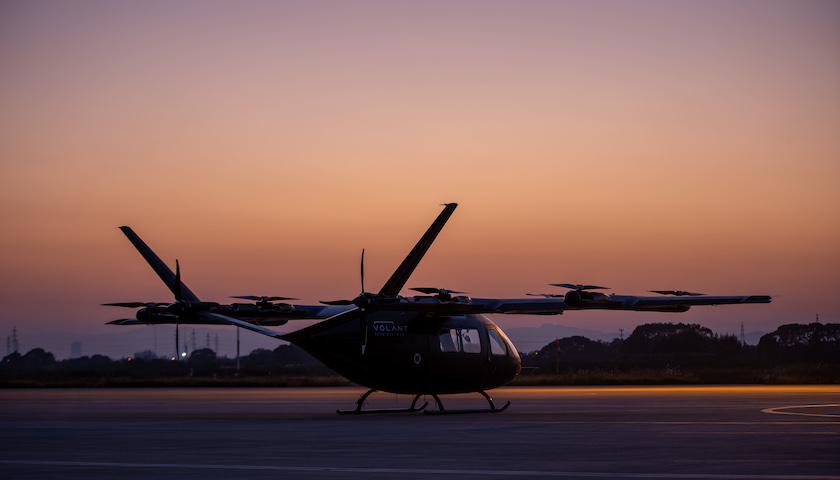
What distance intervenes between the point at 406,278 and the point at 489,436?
9.60 meters

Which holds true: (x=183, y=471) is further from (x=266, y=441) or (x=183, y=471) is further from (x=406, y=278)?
(x=406, y=278)

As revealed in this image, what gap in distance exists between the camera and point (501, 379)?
37812mm

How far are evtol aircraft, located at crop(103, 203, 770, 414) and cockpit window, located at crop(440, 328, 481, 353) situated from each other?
1.4 inches

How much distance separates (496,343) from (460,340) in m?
2.22

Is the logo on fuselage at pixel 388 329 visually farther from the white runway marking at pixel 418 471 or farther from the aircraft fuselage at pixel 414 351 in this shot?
the white runway marking at pixel 418 471

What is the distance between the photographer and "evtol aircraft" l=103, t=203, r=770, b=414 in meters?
32.1

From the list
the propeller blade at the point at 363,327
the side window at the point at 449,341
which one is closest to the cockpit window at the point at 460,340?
the side window at the point at 449,341

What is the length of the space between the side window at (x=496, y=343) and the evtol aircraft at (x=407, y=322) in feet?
0.17

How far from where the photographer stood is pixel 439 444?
20.7 m

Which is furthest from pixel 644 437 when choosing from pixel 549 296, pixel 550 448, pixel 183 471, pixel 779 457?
pixel 549 296

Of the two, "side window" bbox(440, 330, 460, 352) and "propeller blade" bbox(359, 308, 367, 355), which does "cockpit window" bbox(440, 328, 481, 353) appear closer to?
"side window" bbox(440, 330, 460, 352)

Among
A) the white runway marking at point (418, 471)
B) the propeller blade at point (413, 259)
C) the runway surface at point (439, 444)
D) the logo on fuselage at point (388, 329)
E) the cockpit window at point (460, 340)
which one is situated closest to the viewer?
the white runway marking at point (418, 471)

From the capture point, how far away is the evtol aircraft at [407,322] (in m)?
32.1

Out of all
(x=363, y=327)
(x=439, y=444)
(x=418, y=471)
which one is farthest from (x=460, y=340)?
(x=418, y=471)
